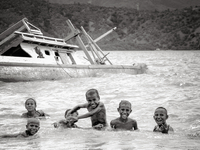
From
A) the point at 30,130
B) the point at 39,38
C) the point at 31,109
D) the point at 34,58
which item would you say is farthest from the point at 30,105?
the point at 39,38

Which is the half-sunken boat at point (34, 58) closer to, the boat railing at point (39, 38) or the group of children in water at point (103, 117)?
the boat railing at point (39, 38)

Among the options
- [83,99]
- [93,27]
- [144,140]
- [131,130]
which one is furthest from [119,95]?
[93,27]

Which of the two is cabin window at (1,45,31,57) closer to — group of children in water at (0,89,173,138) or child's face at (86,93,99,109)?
group of children in water at (0,89,173,138)

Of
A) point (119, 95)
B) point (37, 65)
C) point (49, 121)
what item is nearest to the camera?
point (49, 121)

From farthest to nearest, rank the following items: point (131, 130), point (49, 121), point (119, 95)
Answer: point (119, 95), point (49, 121), point (131, 130)

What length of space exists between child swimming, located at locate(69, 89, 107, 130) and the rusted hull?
9.97 m

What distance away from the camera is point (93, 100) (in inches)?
276

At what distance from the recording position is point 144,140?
20.4 feet

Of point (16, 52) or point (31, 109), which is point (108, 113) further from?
point (16, 52)

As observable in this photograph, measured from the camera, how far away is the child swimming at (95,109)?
6945 millimetres

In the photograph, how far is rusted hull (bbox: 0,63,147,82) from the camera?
16.7 metres

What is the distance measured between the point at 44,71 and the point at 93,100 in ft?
36.2

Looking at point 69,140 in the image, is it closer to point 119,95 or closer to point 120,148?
point 120,148

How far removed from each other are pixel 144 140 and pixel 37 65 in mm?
11766
